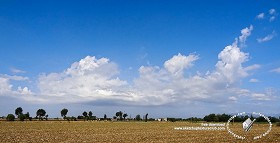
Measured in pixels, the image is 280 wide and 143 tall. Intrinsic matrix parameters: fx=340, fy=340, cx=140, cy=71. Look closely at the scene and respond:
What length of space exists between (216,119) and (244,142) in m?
156

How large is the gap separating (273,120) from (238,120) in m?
21.7

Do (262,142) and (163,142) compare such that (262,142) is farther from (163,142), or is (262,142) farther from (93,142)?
(93,142)

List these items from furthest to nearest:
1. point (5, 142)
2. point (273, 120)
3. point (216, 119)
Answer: point (216, 119)
point (273, 120)
point (5, 142)

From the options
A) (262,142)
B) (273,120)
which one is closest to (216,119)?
(273,120)

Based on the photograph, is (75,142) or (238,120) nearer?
(75,142)

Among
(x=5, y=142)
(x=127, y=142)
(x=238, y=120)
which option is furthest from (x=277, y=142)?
(x=238, y=120)

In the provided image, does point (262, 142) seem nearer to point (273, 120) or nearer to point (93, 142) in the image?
point (93, 142)

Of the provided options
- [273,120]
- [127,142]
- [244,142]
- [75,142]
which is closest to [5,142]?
[75,142]

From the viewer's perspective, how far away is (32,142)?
34.8 meters

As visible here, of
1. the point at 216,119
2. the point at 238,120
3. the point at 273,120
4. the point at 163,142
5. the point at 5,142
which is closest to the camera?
the point at 5,142

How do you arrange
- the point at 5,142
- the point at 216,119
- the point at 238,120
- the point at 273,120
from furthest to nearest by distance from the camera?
the point at 216,119 < the point at 238,120 < the point at 273,120 < the point at 5,142

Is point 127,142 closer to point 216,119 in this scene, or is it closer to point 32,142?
point 32,142

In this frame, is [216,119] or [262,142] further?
[216,119]

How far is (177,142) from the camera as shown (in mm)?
37469
